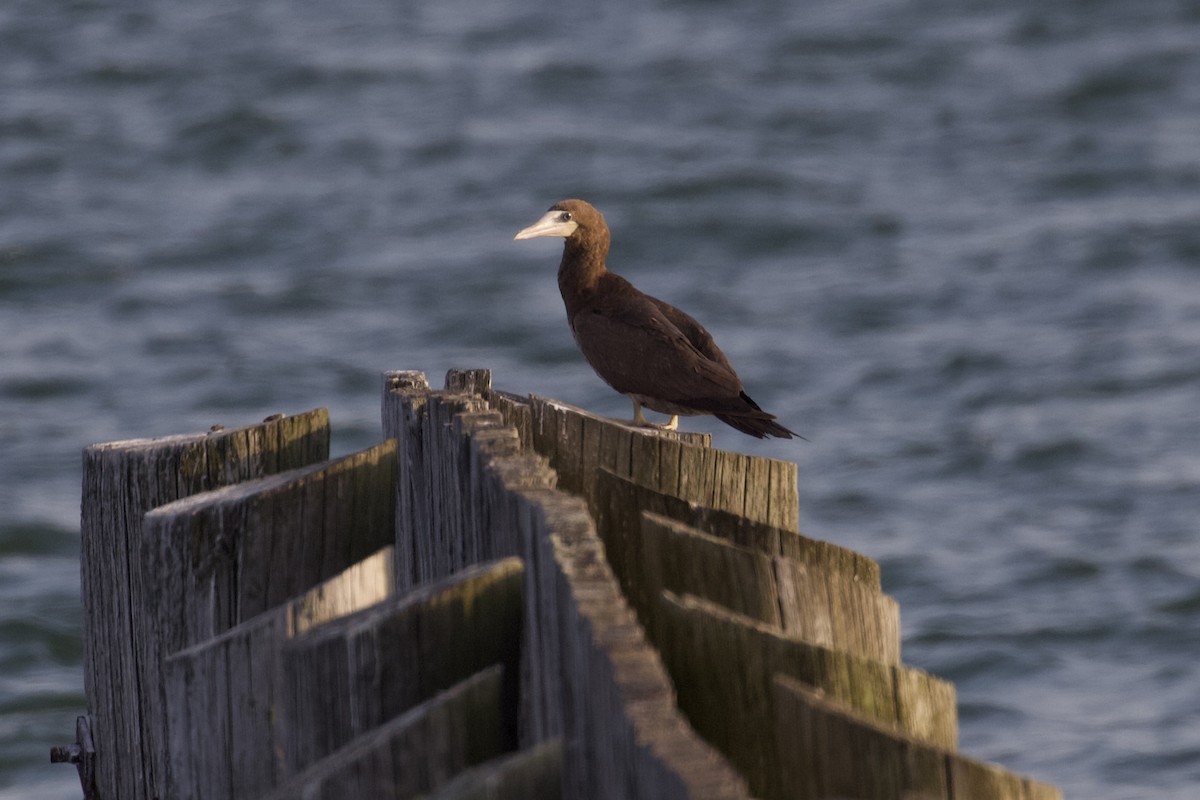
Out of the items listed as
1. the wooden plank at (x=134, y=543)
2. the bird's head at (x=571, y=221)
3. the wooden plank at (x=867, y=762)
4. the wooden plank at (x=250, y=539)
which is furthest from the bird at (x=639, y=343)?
the wooden plank at (x=867, y=762)

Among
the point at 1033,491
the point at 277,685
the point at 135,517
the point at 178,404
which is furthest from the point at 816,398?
the point at 277,685

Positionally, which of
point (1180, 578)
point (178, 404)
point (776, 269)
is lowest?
point (1180, 578)

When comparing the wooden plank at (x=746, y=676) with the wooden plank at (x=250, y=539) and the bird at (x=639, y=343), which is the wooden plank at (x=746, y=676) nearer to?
the wooden plank at (x=250, y=539)

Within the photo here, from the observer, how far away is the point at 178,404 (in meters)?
10.4

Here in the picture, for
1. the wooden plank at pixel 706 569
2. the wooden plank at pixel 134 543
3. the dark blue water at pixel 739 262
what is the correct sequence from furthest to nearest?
the dark blue water at pixel 739 262 < the wooden plank at pixel 134 543 < the wooden plank at pixel 706 569

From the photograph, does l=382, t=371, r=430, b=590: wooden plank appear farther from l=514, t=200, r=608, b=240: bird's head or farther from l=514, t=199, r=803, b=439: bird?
l=514, t=200, r=608, b=240: bird's head

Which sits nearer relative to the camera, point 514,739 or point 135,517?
point 514,739

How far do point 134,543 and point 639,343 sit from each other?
2.82 meters

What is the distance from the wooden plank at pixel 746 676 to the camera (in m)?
1.95

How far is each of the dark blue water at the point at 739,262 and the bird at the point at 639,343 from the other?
1.57 meters

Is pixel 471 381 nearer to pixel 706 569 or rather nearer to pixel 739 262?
pixel 706 569

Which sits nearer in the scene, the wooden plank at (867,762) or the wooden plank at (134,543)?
the wooden plank at (867,762)

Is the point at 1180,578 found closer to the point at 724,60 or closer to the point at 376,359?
the point at 376,359

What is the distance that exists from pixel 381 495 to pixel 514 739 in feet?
2.56
